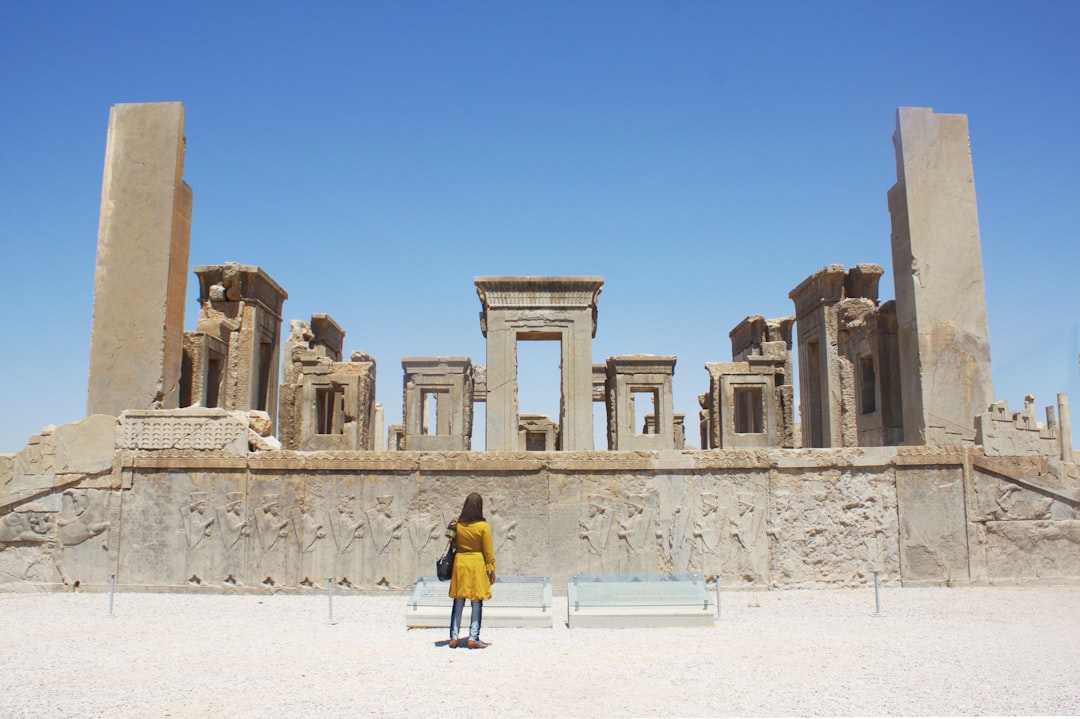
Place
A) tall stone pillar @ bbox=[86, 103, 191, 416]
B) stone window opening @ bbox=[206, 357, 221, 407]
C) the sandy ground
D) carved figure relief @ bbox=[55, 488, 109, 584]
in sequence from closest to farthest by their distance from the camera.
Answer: the sandy ground, carved figure relief @ bbox=[55, 488, 109, 584], tall stone pillar @ bbox=[86, 103, 191, 416], stone window opening @ bbox=[206, 357, 221, 407]

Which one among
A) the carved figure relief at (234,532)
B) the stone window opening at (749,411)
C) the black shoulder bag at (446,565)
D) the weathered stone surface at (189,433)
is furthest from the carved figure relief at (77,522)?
the stone window opening at (749,411)

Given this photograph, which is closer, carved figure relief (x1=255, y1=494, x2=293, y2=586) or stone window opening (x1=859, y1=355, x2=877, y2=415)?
carved figure relief (x1=255, y1=494, x2=293, y2=586)

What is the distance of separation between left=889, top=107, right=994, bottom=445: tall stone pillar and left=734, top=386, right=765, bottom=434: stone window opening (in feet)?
27.9

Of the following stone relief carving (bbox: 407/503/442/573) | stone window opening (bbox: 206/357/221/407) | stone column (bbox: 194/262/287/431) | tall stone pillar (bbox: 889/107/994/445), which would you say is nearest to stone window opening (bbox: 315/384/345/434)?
stone column (bbox: 194/262/287/431)

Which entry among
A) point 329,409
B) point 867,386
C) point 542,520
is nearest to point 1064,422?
point 867,386

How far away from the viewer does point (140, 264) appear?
434 inches

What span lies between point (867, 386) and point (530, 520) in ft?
26.6

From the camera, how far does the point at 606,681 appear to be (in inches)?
198

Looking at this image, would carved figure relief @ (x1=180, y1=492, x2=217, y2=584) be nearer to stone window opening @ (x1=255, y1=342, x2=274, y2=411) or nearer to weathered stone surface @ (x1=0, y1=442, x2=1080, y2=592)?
weathered stone surface @ (x1=0, y1=442, x2=1080, y2=592)

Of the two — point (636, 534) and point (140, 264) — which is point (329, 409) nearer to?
point (140, 264)

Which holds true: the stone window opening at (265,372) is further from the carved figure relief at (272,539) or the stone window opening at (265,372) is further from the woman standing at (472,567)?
the woman standing at (472,567)

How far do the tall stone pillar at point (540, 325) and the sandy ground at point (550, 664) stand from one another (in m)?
6.39

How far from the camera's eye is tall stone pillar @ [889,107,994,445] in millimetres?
10812

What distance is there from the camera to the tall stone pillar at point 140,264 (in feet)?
35.1
